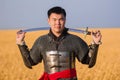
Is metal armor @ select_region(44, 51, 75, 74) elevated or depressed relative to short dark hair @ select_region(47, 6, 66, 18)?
depressed

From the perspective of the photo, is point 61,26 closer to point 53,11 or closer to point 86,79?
point 53,11

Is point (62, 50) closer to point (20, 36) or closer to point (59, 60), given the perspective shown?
point (59, 60)

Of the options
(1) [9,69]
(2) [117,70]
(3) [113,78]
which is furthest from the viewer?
(1) [9,69]

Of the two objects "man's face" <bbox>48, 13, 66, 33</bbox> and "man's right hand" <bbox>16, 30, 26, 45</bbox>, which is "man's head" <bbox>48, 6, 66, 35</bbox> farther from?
"man's right hand" <bbox>16, 30, 26, 45</bbox>

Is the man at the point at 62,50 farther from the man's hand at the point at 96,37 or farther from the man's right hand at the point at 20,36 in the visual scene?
the man's right hand at the point at 20,36

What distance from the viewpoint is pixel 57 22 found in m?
6.39

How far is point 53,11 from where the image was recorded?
21.4 feet

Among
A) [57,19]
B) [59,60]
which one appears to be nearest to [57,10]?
[57,19]

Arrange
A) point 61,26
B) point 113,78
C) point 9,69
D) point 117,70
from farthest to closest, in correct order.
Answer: point 9,69 < point 117,70 < point 113,78 < point 61,26

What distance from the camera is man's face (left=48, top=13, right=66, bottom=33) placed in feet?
21.0

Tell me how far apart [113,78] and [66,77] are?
4979 millimetres

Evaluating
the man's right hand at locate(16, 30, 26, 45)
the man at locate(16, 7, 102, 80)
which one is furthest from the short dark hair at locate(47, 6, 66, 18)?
the man's right hand at locate(16, 30, 26, 45)

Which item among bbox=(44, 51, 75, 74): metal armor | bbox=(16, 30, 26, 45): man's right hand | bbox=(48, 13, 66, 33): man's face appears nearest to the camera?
bbox=(48, 13, 66, 33): man's face

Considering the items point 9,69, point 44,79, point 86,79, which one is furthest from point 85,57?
point 9,69
